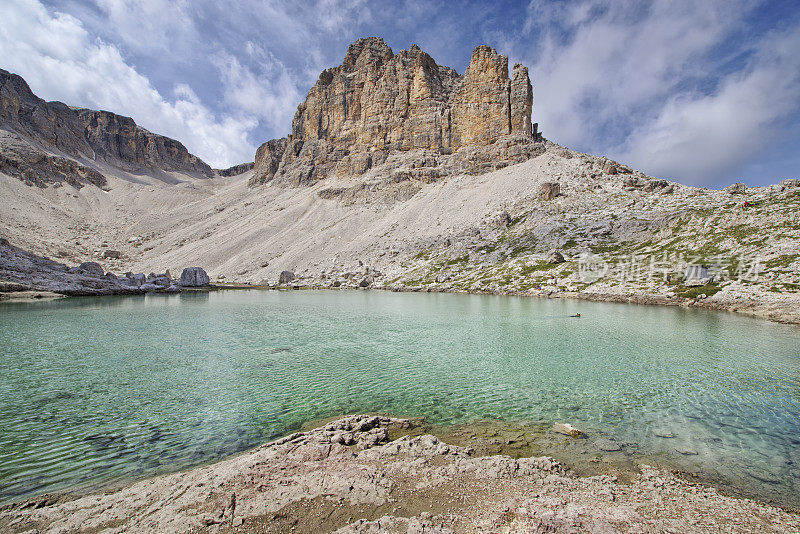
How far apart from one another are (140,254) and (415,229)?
93.2 meters

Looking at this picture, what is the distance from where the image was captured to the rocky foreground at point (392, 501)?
19.5 ft

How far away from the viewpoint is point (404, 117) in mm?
143250

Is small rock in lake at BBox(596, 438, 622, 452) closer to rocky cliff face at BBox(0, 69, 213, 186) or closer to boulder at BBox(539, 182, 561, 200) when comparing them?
boulder at BBox(539, 182, 561, 200)

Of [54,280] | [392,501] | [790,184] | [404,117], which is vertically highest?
[404,117]

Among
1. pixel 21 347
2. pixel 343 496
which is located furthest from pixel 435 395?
pixel 21 347

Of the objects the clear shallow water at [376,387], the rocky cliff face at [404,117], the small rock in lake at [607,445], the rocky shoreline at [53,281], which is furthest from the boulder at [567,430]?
the rocky cliff face at [404,117]

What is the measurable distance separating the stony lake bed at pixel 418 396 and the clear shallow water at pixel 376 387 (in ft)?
0.26

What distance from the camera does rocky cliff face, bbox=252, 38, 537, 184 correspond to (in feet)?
409

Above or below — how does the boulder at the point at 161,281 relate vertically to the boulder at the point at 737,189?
below

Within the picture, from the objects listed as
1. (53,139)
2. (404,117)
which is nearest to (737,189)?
(404,117)

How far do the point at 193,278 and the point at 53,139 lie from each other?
145474mm

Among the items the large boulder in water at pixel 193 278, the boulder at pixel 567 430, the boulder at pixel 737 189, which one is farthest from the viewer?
the large boulder in water at pixel 193 278

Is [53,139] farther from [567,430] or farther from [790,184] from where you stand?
[790,184]

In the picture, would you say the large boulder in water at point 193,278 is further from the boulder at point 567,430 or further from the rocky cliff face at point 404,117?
the boulder at point 567,430
